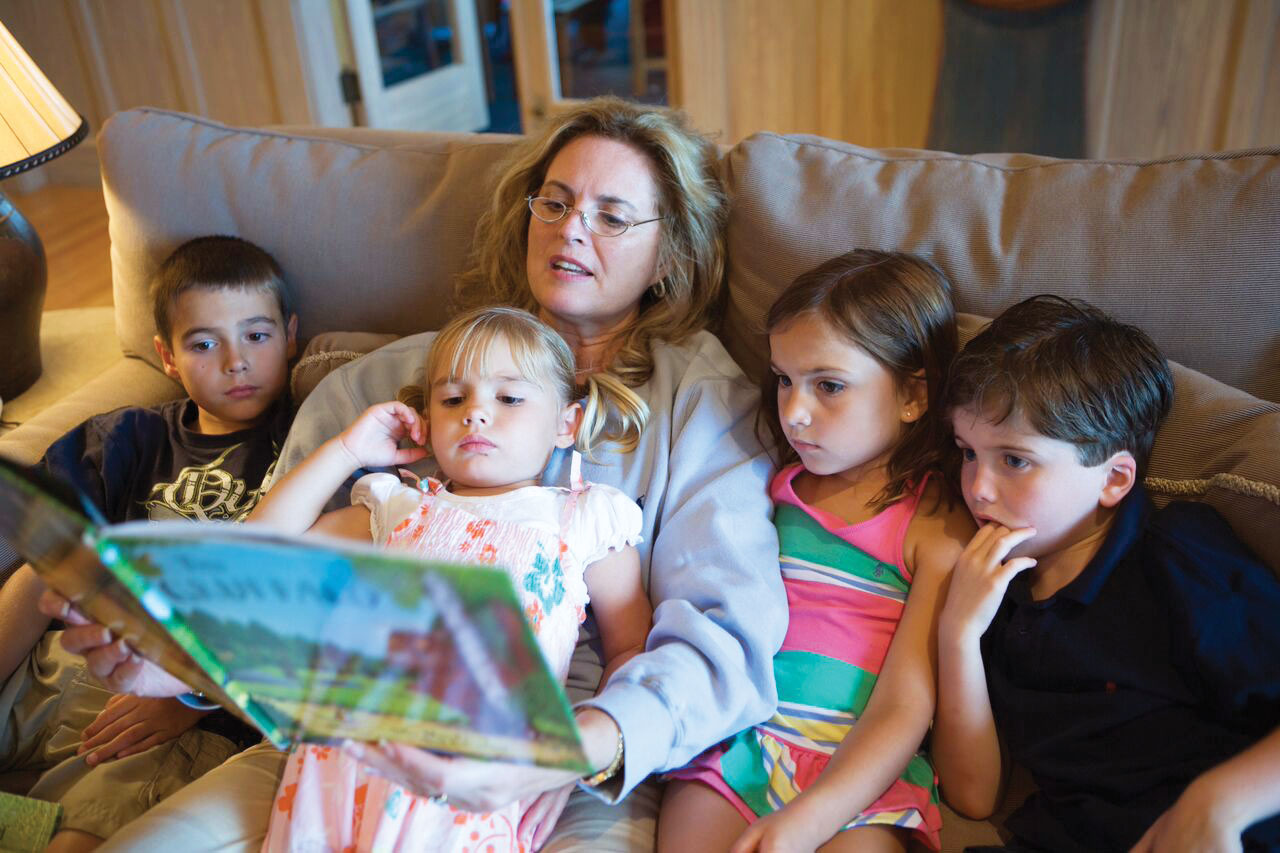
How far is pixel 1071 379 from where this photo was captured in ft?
3.80

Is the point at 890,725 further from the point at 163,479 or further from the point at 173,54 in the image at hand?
the point at 173,54

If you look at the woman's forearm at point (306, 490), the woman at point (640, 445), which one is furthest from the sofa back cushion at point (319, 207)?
the woman's forearm at point (306, 490)

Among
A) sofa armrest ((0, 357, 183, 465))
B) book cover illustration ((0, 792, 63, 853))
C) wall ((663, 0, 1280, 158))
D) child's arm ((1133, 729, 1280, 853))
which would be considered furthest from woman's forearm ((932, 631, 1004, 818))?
wall ((663, 0, 1280, 158))

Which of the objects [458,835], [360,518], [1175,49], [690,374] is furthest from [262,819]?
[1175,49]

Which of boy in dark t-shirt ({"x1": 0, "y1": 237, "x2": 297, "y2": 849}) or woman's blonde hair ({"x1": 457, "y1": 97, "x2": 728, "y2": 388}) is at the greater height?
woman's blonde hair ({"x1": 457, "y1": 97, "x2": 728, "y2": 388})

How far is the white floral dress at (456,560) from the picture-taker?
3.53 ft

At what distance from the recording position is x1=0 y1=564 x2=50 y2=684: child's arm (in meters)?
1.45

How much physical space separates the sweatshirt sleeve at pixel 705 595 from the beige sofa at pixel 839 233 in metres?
0.23

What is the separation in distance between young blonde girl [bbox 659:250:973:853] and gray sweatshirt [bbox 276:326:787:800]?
6 centimetres

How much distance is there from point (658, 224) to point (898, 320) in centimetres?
46

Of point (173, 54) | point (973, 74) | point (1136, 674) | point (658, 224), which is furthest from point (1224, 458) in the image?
point (173, 54)

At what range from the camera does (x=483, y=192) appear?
5.67 ft

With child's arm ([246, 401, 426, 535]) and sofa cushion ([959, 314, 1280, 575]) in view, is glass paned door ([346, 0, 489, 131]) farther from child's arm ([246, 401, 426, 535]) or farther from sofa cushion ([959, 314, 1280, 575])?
sofa cushion ([959, 314, 1280, 575])

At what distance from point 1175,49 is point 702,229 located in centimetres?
194
